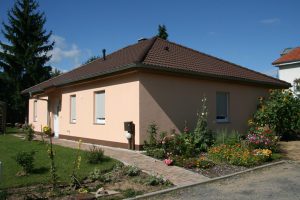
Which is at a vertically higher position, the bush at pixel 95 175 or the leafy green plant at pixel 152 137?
the leafy green plant at pixel 152 137

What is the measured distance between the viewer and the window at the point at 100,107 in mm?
14992

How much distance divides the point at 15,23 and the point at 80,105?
24687 millimetres

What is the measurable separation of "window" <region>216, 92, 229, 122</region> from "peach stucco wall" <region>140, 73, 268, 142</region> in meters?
0.20

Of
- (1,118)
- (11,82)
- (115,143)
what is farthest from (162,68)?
(11,82)

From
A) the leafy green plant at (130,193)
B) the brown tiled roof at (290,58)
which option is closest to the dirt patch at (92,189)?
the leafy green plant at (130,193)

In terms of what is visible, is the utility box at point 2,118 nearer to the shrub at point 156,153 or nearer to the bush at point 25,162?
the shrub at point 156,153

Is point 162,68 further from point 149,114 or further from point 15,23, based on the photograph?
point 15,23

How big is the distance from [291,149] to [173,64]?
19.7ft

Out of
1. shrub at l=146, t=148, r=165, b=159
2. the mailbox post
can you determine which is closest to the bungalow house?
the mailbox post

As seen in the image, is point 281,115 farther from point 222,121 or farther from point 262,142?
point 262,142

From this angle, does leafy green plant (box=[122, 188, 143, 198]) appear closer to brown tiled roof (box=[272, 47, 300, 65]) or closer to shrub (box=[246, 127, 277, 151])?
shrub (box=[246, 127, 277, 151])

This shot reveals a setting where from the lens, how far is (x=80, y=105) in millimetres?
16609

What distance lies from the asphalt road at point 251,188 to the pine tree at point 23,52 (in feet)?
99.8

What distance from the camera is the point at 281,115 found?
52.4 ft
